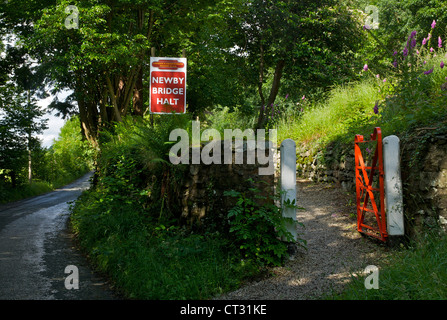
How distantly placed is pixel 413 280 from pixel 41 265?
17.3 ft

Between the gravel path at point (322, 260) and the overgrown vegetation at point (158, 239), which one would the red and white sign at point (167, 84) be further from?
the gravel path at point (322, 260)

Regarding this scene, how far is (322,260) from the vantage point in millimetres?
5012

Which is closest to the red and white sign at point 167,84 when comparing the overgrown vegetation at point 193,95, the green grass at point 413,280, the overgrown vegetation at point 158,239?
the overgrown vegetation at point 193,95

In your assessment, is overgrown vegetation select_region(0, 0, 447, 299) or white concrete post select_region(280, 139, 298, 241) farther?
white concrete post select_region(280, 139, 298, 241)

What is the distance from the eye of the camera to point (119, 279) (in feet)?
15.9

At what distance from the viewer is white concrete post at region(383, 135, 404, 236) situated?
4863 millimetres

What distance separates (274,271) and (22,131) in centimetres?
1757

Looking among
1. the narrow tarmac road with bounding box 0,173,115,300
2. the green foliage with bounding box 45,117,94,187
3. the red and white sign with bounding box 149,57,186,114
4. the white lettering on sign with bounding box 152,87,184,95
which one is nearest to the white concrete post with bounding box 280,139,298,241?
the narrow tarmac road with bounding box 0,173,115,300

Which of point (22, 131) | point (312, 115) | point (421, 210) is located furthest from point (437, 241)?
point (22, 131)

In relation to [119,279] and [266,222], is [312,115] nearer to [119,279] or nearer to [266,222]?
[266,222]

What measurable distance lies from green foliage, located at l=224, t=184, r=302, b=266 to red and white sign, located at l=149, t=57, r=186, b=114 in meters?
3.77

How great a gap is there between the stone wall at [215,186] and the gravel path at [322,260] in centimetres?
102

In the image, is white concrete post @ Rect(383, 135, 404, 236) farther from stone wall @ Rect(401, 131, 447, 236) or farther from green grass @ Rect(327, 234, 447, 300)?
green grass @ Rect(327, 234, 447, 300)

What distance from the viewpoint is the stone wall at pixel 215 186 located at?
5125mm
